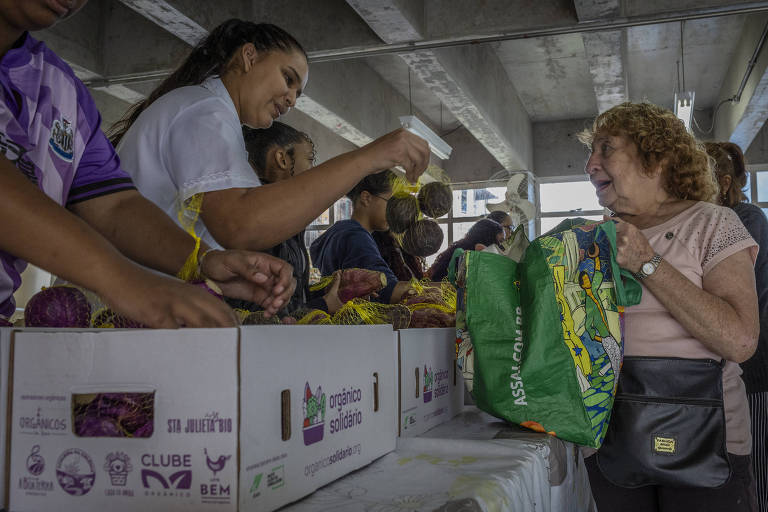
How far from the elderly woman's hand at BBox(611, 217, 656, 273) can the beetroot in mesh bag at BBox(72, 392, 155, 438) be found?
85 centimetres

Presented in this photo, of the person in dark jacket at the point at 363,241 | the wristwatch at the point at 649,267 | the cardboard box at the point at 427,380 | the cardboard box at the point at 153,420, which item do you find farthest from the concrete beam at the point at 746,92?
the cardboard box at the point at 153,420

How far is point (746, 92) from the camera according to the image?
20.9 feet

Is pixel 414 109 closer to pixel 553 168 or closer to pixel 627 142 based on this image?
pixel 553 168

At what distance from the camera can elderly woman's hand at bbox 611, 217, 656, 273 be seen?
1.16m

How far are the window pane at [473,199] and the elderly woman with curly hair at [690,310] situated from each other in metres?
9.02

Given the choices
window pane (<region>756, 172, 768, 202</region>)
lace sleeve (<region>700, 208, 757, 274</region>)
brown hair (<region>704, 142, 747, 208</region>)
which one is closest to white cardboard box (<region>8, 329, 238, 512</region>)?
lace sleeve (<region>700, 208, 757, 274</region>)

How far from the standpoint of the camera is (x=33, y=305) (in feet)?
2.42

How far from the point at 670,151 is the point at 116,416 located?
1.24 metres

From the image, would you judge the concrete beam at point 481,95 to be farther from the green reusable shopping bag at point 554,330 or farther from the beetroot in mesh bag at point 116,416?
the beetroot in mesh bag at point 116,416

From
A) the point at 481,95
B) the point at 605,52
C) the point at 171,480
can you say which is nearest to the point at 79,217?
the point at 171,480

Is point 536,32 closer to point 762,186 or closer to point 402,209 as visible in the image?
point 402,209

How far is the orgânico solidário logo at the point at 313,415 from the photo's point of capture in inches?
28.9

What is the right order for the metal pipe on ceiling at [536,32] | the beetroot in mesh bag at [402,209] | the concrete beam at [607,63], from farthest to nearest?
1. the concrete beam at [607,63]
2. the metal pipe on ceiling at [536,32]
3. the beetroot in mesh bag at [402,209]

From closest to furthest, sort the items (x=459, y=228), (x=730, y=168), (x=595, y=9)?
(x=730, y=168), (x=595, y=9), (x=459, y=228)
